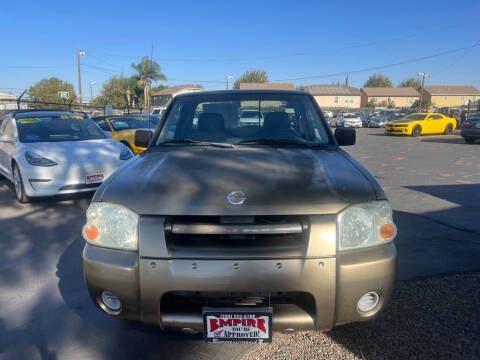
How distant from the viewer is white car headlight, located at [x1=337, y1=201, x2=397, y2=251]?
2002mm

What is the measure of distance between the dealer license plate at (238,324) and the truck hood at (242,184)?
1.74ft

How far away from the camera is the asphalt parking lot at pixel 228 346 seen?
2.43 m

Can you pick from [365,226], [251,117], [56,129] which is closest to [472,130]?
[251,117]

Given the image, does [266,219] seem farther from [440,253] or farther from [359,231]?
[440,253]

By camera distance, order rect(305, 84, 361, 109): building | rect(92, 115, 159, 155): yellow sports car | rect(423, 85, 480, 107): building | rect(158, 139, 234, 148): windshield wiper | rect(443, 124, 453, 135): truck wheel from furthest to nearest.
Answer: rect(423, 85, 480, 107): building
rect(305, 84, 361, 109): building
rect(443, 124, 453, 135): truck wheel
rect(92, 115, 159, 155): yellow sports car
rect(158, 139, 234, 148): windshield wiper

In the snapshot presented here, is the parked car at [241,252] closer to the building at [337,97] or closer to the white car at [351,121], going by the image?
the white car at [351,121]

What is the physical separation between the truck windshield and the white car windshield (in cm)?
419

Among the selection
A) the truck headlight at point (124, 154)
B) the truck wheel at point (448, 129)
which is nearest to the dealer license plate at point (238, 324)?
the truck headlight at point (124, 154)

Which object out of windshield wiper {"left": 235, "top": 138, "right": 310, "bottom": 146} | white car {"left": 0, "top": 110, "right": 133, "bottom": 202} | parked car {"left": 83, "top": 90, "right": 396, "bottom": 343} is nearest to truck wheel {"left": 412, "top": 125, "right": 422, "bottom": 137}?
white car {"left": 0, "top": 110, "right": 133, "bottom": 202}

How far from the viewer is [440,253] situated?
3994 millimetres

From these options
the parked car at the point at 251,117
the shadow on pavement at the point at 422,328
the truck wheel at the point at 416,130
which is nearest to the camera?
the shadow on pavement at the point at 422,328

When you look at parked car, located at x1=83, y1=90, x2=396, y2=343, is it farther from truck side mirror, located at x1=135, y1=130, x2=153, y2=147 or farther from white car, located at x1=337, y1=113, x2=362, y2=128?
white car, located at x1=337, y1=113, x2=362, y2=128

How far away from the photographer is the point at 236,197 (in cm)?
205

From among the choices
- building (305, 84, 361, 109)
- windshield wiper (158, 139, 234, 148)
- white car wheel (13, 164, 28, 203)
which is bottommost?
white car wheel (13, 164, 28, 203)
